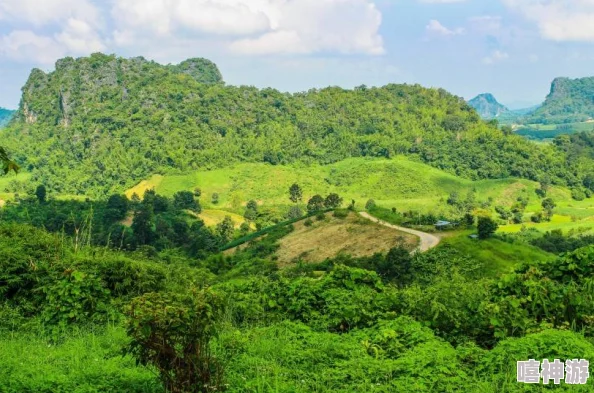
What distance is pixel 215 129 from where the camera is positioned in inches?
4060

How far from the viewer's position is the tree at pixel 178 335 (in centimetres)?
476

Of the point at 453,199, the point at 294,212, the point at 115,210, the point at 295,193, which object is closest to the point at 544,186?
the point at 453,199

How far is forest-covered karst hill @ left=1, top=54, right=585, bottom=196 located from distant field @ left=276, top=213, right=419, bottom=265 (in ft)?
163

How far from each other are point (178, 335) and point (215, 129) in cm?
9985

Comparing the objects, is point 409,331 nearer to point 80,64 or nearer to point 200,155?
point 200,155

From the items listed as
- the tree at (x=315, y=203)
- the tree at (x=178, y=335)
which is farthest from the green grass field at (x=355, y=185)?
the tree at (x=178, y=335)

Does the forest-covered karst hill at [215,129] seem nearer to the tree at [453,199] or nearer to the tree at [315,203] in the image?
the tree at [453,199]

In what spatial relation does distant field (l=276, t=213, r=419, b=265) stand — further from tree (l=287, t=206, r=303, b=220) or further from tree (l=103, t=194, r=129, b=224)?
tree (l=287, t=206, r=303, b=220)

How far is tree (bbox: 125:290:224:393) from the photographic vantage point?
4.76 meters

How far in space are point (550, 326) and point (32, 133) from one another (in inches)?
4567

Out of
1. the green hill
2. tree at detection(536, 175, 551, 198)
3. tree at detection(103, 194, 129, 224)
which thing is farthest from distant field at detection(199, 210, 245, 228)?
tree at detection(536, 175, 551, 198)

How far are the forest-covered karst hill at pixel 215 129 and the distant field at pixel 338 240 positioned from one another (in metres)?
49.5

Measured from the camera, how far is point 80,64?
117125 mm
